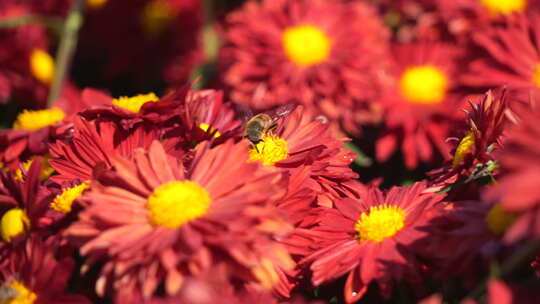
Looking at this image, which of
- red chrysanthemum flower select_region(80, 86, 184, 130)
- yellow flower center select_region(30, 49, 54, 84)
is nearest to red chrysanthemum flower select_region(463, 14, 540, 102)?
red chrysanthemum flower select_region(80, 86, 184, 130)

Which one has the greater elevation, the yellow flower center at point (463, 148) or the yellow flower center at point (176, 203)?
the yellow flower center at point (176, 203)

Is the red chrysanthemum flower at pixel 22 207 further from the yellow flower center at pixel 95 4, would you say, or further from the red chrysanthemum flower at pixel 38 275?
the yellow flower center at pixel 95 4

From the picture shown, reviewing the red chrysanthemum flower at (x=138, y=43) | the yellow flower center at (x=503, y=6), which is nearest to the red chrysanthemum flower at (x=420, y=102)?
the yellow flower center at (x=503, y=6)

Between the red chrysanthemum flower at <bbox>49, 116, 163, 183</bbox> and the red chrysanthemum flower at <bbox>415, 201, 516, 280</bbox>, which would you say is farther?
the red chrysanthemum flower at <bbox>49, 116, 163, 183</bbox>

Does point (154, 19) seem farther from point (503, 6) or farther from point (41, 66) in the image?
point (503, 6)

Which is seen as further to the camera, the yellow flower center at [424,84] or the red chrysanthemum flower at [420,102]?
the yellow flower center at [424,84]

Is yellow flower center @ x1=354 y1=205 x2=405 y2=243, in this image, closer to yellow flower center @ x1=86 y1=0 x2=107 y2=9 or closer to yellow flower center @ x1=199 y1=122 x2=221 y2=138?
yellow flower center @ x1=199 y1=122 x2=221 y2=138
